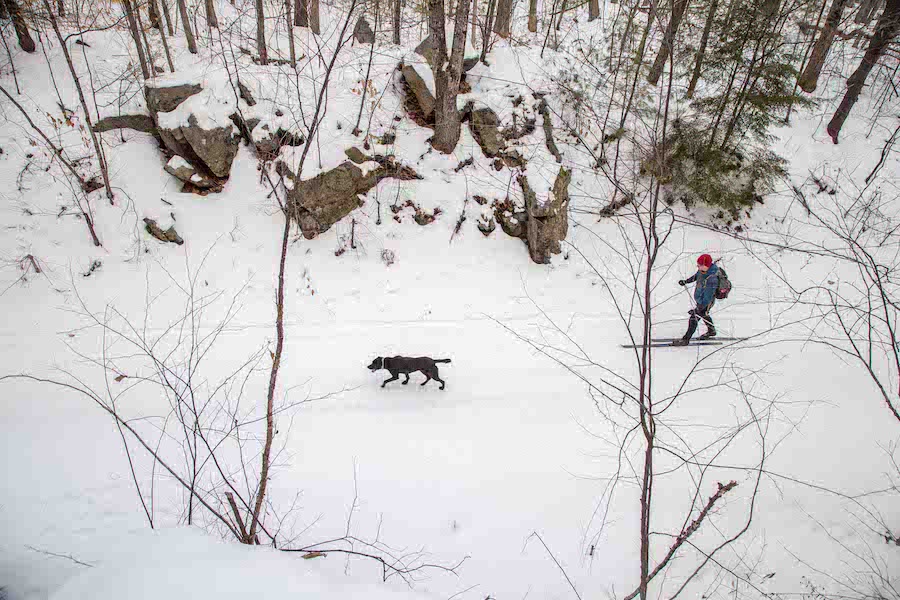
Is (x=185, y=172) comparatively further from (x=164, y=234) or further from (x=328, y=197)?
(x=328, y=197)

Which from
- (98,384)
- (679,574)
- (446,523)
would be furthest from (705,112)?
(98,384)

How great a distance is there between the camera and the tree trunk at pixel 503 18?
12.0m

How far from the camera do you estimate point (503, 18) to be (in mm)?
12312

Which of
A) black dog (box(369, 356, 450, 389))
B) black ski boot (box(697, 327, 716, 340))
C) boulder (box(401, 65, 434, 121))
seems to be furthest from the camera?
boulder (box(401, 65, 434, 121))

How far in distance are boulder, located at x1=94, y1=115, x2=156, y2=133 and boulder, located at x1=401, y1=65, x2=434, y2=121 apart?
19.0 feet

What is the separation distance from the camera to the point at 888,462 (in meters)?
4.93

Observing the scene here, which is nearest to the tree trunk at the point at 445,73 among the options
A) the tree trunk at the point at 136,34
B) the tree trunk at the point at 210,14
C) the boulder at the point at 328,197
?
the boulder at the point at 328,197

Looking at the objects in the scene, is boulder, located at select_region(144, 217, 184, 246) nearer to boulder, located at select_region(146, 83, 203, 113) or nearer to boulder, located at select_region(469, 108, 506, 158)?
boulder, located at select_region(146, 83, 203, 113)

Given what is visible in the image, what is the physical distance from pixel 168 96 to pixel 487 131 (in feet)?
22.5

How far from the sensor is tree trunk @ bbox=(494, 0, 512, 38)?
471 inches

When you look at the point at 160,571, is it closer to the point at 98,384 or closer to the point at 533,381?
the point at 533,381

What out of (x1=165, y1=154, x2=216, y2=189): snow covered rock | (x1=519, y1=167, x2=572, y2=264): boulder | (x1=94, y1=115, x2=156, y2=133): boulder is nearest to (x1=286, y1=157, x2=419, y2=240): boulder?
(x1=165, y1=154, x2=216, y2=189): snow covered rock

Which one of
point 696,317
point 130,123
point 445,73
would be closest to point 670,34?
point 696,317

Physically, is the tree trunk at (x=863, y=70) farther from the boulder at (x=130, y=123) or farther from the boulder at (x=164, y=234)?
the boulder at (x=130, y=123)
